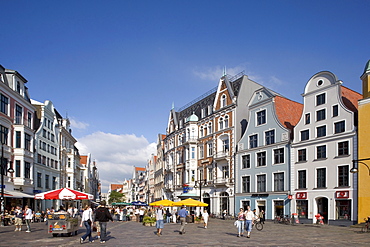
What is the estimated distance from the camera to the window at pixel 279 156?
4241 cm

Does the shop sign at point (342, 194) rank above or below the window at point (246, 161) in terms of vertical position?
below

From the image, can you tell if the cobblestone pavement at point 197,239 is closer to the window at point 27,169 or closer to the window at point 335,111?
the window at point 335,111

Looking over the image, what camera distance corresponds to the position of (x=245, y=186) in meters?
47.5

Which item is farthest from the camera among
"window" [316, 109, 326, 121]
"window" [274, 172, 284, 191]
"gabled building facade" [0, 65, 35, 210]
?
"window" [274, 172, 284, 191]

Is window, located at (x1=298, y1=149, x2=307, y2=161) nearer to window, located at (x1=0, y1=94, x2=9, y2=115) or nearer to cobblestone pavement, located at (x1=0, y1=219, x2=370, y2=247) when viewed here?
cobblestone pavement, located at (x1=0, y1=219, x2=370, y2=247)

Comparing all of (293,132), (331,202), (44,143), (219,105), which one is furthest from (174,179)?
(331,202)

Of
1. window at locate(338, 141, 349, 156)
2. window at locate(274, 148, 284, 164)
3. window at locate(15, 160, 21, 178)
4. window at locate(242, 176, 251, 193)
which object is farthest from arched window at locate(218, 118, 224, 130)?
window at locate(15, 160, 21, 178)

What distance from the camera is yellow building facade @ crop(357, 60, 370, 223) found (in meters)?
32.7

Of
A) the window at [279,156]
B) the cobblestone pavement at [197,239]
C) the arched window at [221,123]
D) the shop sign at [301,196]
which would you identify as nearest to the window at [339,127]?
the shop sign at [301,196]

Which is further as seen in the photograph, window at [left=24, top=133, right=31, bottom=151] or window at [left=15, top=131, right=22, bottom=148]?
window at [left=24, top=133, right=31, bottom=151]

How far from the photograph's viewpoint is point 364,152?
33.2 meters

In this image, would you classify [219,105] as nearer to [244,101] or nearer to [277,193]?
[244,101]

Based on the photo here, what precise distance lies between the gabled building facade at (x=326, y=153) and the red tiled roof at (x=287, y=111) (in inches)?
151

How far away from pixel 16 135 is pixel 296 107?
3398cm
